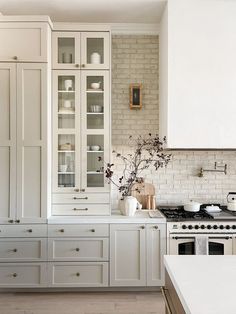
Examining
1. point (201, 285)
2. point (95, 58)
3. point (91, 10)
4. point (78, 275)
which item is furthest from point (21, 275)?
point (91, 10)

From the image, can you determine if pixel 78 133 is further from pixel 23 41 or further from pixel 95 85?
pixel 23 41

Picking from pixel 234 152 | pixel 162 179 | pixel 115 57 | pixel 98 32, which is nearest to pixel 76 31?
pixel 98 32

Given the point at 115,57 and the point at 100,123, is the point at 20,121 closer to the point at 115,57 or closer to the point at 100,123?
the point at 100,123

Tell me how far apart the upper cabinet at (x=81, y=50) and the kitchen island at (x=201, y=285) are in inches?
97.4

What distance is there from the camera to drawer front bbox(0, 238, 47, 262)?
131 inches

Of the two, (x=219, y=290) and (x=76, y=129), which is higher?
(x=76, y=129)

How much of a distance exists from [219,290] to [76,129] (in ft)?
8.29

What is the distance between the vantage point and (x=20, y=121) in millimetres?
3326

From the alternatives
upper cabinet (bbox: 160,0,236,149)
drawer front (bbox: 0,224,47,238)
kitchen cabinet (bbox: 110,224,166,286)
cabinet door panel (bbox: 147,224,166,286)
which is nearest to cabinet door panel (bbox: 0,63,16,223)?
drawer front (bbox: 0,224,47,238)

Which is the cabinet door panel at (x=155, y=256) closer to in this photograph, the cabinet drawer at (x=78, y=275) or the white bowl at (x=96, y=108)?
the cabinet drawer at (x=78, y=275)

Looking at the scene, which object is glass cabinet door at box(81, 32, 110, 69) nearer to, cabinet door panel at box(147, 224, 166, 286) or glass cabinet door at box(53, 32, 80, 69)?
glass cabinet door at box(53, 32, 80, 69)

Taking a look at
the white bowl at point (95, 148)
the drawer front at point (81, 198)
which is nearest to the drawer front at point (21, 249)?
the drawer front at point (81, 198)

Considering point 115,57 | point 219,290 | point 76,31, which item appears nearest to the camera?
point 219,290

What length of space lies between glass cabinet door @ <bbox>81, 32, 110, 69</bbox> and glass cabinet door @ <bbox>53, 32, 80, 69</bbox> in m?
0.07
